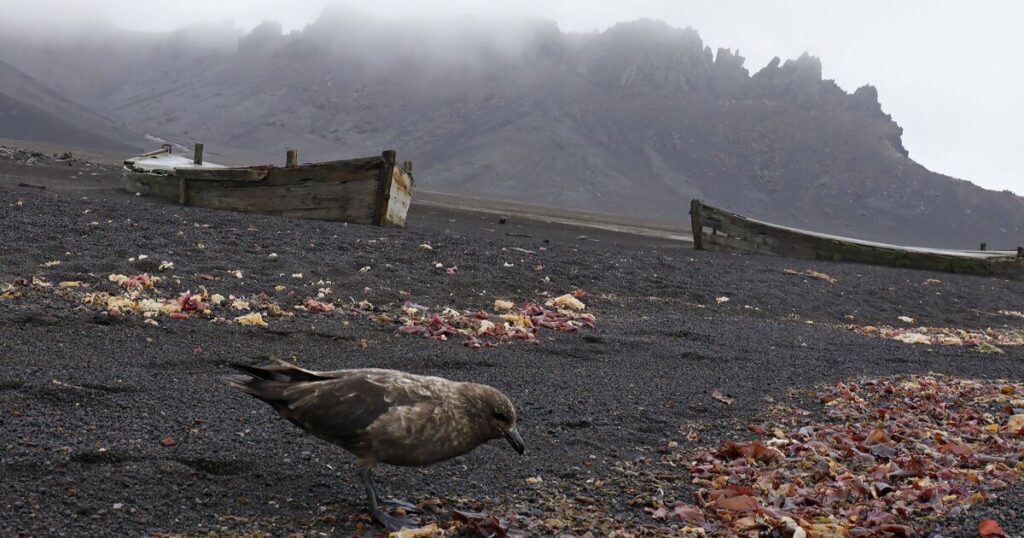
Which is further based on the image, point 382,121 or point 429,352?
point 382,121

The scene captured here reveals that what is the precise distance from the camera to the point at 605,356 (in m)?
10.5

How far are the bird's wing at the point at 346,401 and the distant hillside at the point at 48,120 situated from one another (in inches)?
4300

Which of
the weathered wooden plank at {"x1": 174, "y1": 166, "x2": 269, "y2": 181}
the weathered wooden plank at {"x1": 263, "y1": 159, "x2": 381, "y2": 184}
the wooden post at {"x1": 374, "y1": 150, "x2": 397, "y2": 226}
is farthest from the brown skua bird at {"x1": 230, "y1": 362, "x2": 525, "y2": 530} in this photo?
the weathered wooden plank at {"x1": 174, "y1": 166, "x2": 269, "y2": 181}

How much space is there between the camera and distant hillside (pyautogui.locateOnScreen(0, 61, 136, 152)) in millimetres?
104625

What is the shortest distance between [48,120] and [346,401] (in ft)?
405

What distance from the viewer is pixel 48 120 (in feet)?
369

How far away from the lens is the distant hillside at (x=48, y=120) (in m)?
105

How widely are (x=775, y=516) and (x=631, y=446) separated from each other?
1819 mm

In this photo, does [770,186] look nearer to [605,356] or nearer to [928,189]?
[928,189]

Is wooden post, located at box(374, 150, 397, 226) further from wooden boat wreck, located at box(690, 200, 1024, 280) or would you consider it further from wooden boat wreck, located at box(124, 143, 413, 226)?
wooden boat wreck, located at box(690, 200, 1024, 280)

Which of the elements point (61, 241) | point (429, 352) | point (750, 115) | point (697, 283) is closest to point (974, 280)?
point (697, 283)

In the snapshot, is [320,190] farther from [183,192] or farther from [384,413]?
[384,413]

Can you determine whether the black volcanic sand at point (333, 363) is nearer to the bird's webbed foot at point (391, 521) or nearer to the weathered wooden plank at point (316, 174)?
the bird's webbed foot at point (391, 521)

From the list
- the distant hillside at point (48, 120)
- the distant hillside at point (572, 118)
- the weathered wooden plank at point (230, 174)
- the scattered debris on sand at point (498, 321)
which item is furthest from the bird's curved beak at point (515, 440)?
the distant hillside at point (48, 120)
